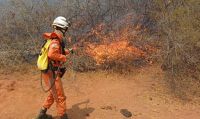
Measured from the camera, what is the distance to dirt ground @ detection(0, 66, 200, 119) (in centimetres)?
815

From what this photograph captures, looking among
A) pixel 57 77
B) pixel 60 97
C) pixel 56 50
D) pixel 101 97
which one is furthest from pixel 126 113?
pixel 56 50

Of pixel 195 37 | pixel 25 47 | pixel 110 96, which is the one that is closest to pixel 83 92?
pixel 110 96

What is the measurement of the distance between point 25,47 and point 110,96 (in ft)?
8.23

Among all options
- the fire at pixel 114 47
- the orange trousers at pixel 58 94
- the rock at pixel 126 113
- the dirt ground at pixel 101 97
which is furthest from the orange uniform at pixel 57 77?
the fire at pixel 114 47

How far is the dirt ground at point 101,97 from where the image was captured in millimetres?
8148

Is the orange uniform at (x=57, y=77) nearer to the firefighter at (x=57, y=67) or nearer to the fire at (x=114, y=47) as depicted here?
the firefighter at (x=57, y=67)

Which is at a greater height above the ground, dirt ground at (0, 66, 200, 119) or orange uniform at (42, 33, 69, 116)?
orange uniform at (42, 33, 69, 116)

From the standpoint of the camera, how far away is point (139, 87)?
30.0ft

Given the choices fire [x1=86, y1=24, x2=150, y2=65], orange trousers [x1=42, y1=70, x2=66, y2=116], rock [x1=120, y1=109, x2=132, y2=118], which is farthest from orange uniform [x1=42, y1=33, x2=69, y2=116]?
fire [x1=86, y1=24, x2=150, y2=65]

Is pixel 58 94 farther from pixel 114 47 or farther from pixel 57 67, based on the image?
pixel 114 47

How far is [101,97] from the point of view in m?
8.62

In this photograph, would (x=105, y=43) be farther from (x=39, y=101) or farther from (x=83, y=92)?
(x=39, y=101)

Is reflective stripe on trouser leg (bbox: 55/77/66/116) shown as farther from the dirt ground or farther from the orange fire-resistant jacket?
the dirt ground

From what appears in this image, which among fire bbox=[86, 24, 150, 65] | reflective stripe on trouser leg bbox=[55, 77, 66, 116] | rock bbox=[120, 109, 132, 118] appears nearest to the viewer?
reflective stripe on trouser leg bbox=[55, 77, 66, 116]
